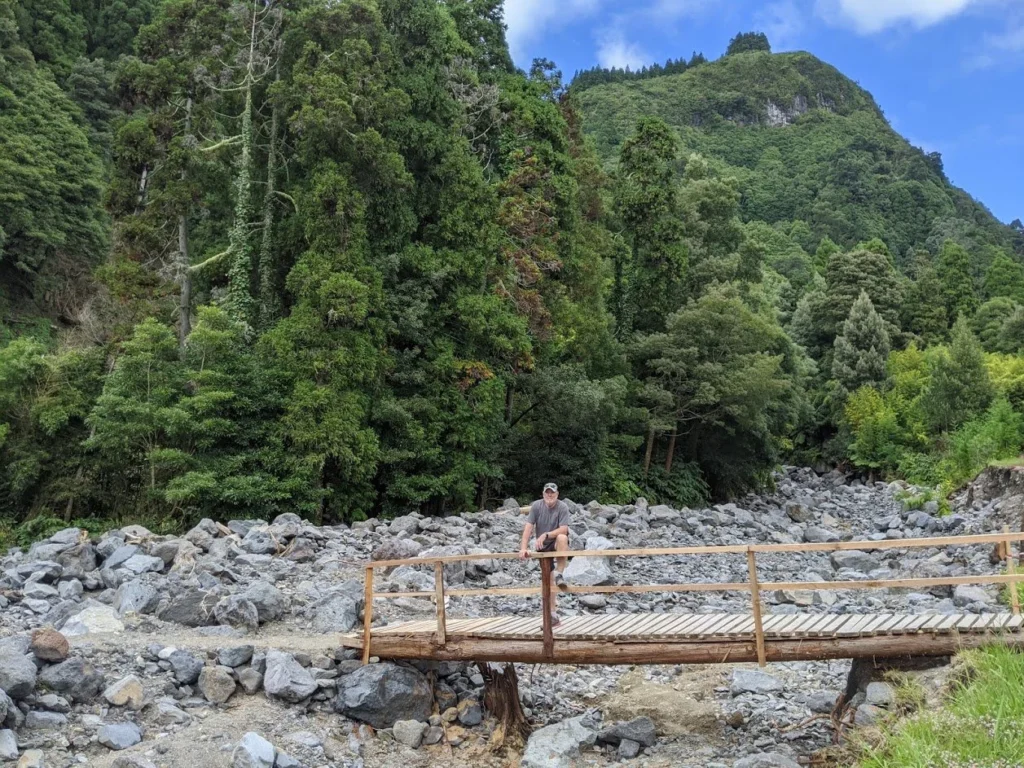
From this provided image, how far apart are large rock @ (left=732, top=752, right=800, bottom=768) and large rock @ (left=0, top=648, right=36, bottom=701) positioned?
5885 millimetres

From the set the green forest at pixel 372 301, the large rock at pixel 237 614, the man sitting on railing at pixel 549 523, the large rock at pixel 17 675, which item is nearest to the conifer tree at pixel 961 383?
the green forest at pixel 372 301

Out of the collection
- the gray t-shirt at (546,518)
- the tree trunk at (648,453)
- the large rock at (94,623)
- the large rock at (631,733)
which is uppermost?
the tree trunk at (648,453)

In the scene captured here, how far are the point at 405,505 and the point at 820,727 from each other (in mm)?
13748

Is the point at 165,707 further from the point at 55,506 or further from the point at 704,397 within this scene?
the point at 704,397

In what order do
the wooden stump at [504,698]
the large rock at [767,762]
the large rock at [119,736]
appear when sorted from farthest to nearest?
the wooden stump at [504,698]
the large rock at [119,736]
the large rock at [767,762]

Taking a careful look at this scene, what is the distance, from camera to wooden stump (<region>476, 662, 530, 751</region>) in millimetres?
8352

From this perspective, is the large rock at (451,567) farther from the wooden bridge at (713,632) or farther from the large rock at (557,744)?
the large rock at (557,744)

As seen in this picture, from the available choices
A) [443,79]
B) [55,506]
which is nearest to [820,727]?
[55,506]

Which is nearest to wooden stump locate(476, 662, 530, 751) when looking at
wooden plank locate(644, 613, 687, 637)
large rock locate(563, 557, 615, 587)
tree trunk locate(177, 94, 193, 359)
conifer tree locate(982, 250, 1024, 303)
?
wooden plank locate(644, 613, 687, 637)

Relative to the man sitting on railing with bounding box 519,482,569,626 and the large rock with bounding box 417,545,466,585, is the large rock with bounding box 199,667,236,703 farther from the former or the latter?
the large rock with bounding box 417,545,466,585

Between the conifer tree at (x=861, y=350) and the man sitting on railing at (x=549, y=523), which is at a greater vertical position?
the conifer tree at (x=861, y=350)

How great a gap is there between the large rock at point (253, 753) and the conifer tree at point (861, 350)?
139 feet

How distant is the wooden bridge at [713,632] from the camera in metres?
6.74

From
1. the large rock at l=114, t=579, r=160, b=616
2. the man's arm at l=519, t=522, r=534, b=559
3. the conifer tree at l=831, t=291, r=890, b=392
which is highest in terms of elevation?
the conifer tree at l=831, t=291, r=890, b=392
